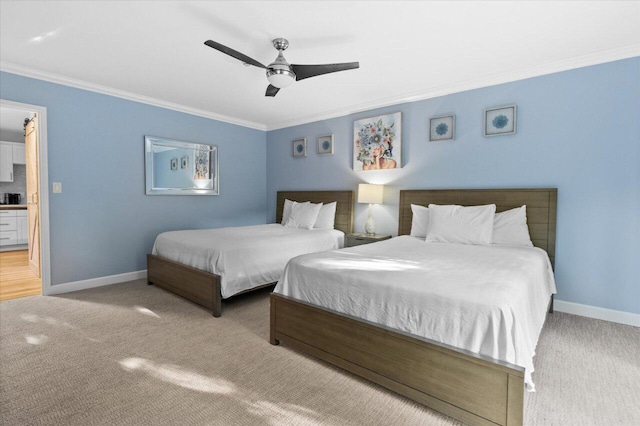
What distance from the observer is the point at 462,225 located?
3293mm

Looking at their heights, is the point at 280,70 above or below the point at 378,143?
above

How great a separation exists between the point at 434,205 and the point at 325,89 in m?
1.94

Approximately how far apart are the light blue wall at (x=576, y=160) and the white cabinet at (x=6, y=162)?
26.3 ft

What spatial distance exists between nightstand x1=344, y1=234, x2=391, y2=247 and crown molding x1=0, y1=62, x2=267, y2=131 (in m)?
2.85

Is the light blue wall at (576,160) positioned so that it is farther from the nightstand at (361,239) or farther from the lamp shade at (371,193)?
the nightstand at (361,239)

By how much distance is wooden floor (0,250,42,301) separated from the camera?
373 centimetres

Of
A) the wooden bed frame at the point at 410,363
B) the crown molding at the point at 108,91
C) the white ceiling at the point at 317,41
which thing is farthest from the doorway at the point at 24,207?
the wooden bed frame at the point at 410,363

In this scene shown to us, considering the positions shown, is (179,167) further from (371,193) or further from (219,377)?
(219,377)

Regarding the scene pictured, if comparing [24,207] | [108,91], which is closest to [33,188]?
[108,91]

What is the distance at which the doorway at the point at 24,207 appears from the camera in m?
3.58

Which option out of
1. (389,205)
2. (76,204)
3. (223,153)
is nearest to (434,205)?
(389,205)

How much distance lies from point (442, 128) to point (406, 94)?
657 mm

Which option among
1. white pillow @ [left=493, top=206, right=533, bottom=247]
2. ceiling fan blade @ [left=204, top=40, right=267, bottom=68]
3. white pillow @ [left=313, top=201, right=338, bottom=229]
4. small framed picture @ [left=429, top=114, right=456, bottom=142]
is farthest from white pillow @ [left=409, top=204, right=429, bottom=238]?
ceiling fan blade @ [left=204, top=40, right=267, bottom=68]

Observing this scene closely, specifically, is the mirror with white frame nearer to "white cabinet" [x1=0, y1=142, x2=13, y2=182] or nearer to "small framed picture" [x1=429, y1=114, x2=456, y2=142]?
"small framed picture" [x1=429, y1=114, x2=456, y2=142]
